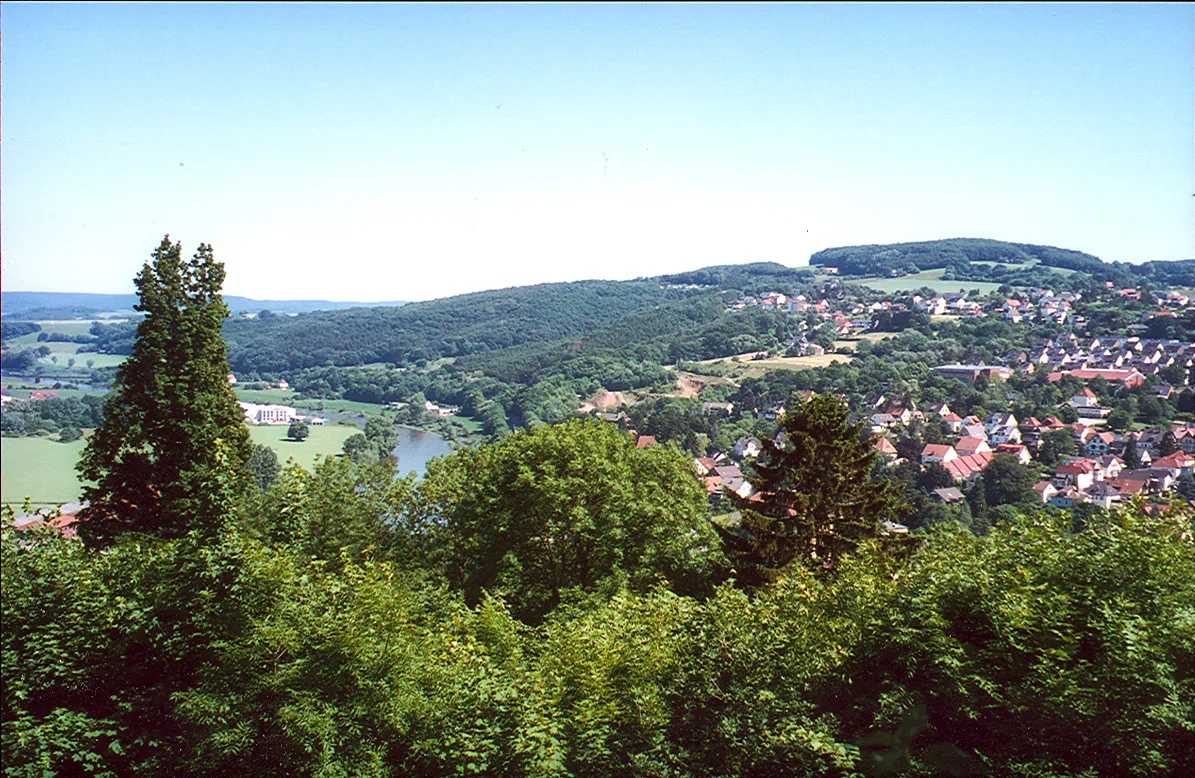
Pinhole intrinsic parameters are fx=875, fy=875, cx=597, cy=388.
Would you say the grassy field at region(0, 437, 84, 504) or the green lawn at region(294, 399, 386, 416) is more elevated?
the grassy field at region(0, 437, 84, 504)

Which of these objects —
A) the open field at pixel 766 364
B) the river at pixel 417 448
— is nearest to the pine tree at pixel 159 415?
the river at pixel 417 448

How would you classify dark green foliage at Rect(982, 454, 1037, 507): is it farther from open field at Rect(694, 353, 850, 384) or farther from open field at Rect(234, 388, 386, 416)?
open field at Rect(234, 388, 386, 416)

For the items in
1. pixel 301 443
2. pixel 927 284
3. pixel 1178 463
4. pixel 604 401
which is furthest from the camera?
pixel 927 284

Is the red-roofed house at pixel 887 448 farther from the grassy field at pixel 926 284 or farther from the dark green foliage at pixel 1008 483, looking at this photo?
the grassy field at pixel 926 284

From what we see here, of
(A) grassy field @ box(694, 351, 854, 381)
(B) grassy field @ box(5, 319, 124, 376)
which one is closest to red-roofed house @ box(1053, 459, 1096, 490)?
(A) grassy field @ box(694, 351, 854, 381)

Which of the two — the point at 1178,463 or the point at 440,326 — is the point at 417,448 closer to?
the point at 1178,463

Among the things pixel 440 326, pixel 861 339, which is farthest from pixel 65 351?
pixel 861 339

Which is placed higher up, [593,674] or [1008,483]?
[593,674]

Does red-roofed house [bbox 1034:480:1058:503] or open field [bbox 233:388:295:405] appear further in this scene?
open field [bbox 233:388:295:405]
